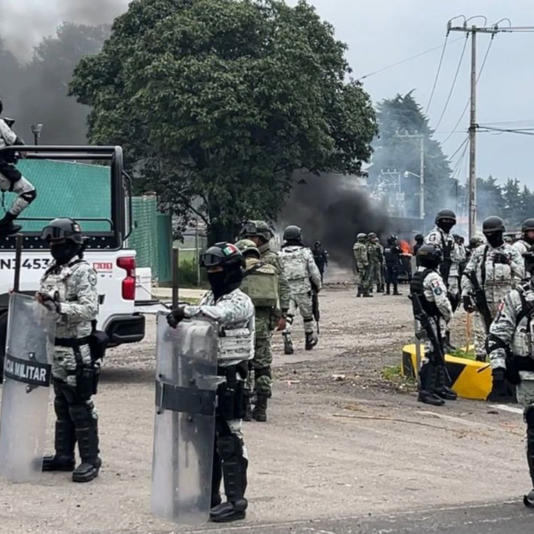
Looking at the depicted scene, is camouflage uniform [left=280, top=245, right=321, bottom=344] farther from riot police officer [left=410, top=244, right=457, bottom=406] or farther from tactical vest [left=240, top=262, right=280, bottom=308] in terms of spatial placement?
tactical vest [left=240, top=262, right=280, bottom=308]

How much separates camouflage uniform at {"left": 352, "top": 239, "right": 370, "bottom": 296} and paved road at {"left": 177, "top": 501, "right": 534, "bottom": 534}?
64.7ft

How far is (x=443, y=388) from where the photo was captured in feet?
35.3

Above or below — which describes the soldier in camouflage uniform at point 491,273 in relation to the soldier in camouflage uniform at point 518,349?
above

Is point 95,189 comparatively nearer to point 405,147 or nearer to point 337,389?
point 337,389

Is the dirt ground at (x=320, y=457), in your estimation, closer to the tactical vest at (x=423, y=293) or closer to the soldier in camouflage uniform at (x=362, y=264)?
the tactical vest at (x=423, y=293)

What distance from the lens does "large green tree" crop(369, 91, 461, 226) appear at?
6450 centimetres

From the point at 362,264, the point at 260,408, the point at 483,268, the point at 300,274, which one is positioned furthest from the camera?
the point at 362,264

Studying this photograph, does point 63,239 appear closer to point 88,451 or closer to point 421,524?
point 88,451

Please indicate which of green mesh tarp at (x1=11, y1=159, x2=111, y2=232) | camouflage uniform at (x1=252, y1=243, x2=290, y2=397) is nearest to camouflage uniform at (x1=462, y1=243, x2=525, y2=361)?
camouflage uniform at (x1=252, y1=243, x2=290, y2=397)

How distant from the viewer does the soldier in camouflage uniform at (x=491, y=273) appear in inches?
446

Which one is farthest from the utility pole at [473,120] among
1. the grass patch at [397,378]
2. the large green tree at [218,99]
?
the grass patch at [397,378]

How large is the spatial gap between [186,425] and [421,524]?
151cm

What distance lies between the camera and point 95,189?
11.9 m

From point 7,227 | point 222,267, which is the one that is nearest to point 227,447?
point 222,267
